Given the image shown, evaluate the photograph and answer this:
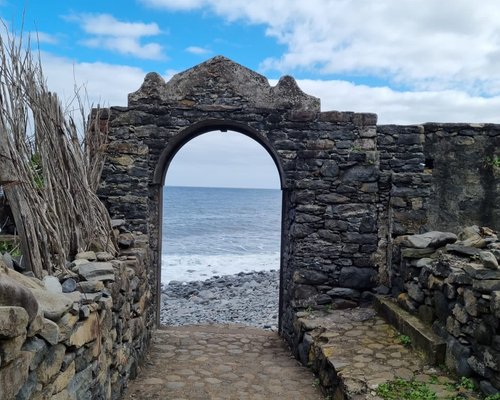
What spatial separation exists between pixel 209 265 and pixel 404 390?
16.1 m

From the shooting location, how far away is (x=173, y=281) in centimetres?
1535

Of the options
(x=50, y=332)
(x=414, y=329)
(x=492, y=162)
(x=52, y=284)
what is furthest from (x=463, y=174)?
(x=50, y=332)

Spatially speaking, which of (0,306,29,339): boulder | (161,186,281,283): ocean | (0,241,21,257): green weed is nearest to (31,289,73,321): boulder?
(0,306,29,339): boulder

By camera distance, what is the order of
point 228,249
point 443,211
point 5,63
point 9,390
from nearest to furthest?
point 9,390, point 5,63, point 443,211, point 228,249

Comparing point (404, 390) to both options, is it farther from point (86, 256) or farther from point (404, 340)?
point (86, 256)

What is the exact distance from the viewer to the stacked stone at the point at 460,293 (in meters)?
3.50

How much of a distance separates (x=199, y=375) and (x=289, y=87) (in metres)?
3.94

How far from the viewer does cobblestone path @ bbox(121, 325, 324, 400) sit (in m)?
4.61

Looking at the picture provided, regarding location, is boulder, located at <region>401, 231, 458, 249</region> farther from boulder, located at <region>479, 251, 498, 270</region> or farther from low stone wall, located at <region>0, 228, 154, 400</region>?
low stone wall, located at <region>0, 228, 154, 400</region>

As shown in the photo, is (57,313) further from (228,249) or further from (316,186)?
(228,249)

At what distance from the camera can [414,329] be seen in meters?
4.68

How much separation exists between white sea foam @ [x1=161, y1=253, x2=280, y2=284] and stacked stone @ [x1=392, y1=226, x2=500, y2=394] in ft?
37.5

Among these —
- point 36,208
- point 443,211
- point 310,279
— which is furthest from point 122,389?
point 443,211

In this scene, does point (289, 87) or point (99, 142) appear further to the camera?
point (289, 87)
